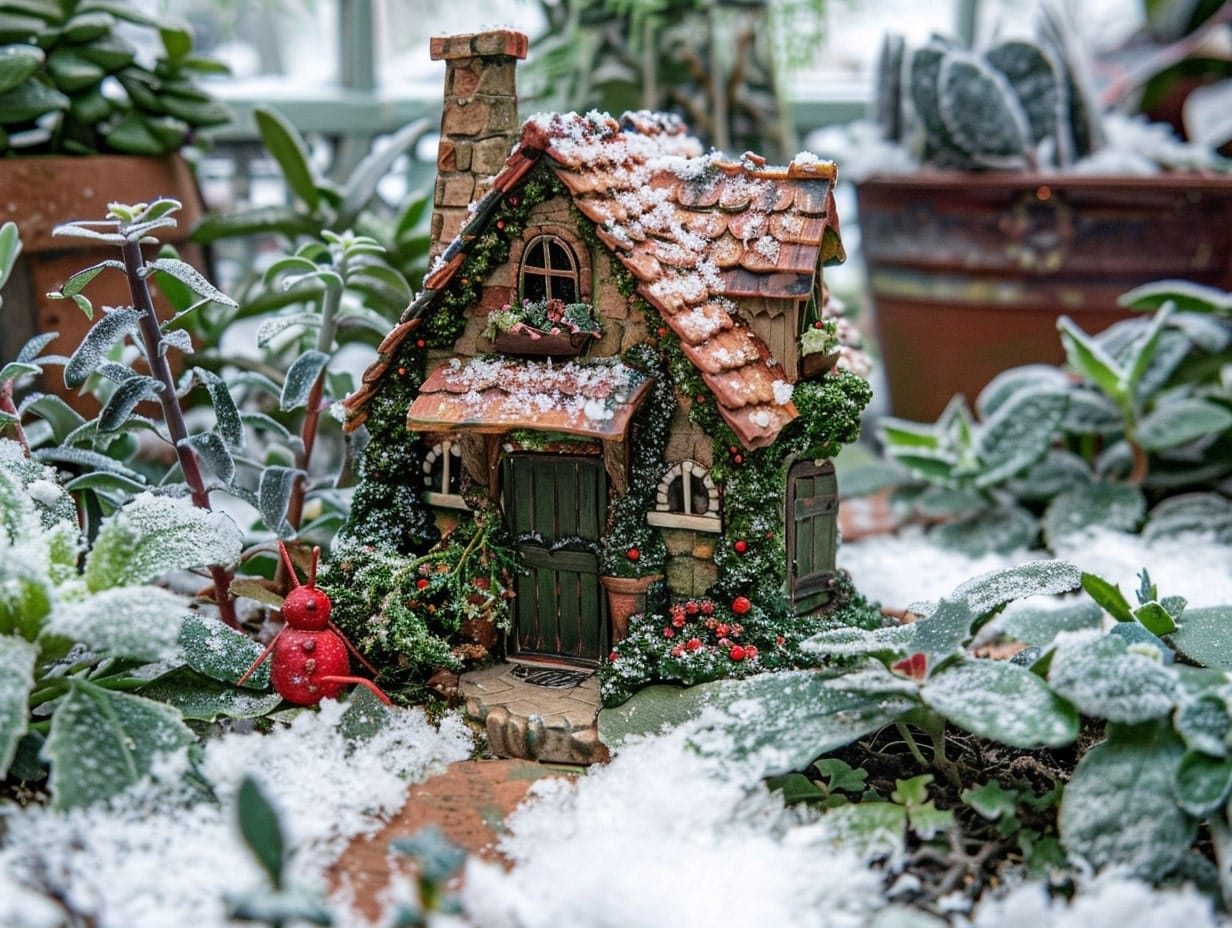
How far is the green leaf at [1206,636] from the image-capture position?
199 cm

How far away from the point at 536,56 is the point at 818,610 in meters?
2.63

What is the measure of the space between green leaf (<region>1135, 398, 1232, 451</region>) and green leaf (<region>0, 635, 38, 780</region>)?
116 inches

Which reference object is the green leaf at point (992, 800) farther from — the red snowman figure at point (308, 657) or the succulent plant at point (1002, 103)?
the succulent plant at point (1002, 103)

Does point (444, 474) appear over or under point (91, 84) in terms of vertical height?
under

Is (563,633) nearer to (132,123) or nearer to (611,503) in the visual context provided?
(611,503)

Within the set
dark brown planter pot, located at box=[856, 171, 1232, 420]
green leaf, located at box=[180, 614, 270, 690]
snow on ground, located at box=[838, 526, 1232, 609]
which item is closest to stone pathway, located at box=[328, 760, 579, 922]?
green leaf, located at box=[180, 614, 270, 690]

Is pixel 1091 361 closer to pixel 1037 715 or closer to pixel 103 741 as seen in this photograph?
pixel 1037 715

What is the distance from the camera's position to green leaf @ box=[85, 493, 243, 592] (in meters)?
1.87

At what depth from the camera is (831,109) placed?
5113mm

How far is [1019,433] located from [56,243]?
8.78 ft

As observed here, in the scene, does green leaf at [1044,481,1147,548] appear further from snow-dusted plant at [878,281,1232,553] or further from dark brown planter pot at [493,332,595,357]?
dark brown planter pot at [493,332,595,357]

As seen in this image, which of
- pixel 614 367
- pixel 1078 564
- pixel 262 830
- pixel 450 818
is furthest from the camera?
pixel 1078 564

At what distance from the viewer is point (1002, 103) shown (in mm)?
3629

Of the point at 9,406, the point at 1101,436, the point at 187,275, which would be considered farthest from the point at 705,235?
the point at 1101,436
